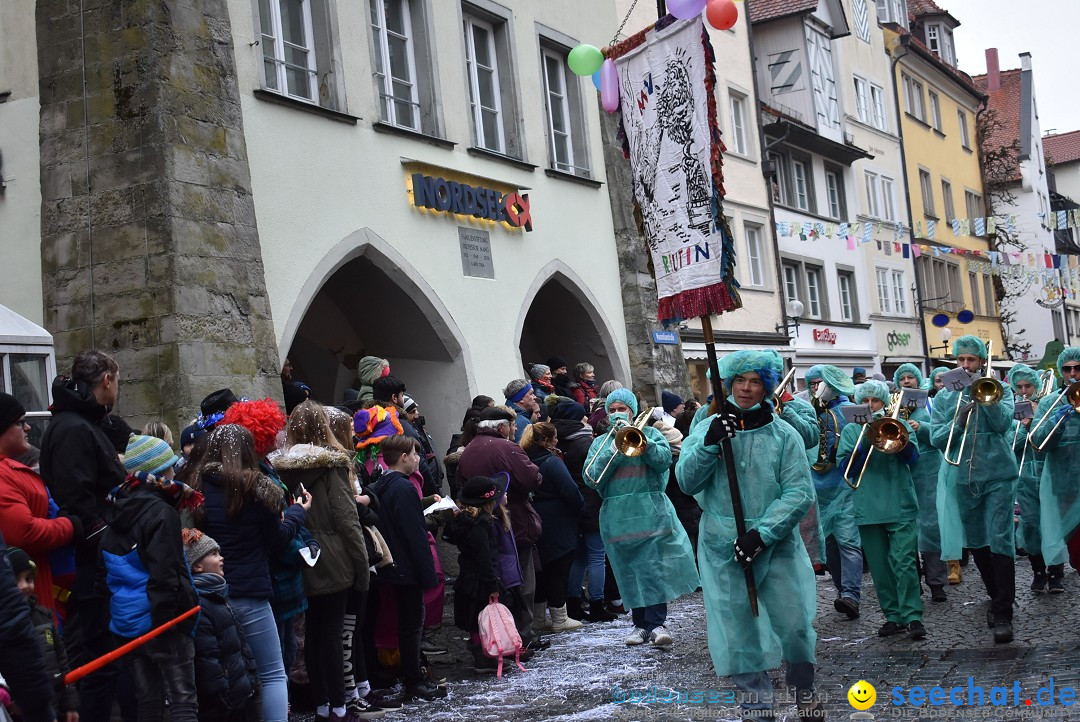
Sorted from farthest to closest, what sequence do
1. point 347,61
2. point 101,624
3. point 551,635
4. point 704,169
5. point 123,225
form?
point 347,61, point 123,225, point 551,635, point 704,169, point 101,624

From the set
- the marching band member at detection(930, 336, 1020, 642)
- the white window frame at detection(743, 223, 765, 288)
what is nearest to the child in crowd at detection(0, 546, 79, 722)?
the marching band member at detection(930, 336, 1020, 642)

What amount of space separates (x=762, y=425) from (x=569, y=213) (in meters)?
12.0

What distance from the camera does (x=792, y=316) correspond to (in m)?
28.2

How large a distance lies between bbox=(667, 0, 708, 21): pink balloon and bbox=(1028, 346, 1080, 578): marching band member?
3847mm

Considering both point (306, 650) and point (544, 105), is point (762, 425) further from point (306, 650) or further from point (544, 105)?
point (544, 105)

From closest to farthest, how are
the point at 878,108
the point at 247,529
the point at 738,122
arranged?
the point at 247,529, the point at 738,122, the point at 878,108

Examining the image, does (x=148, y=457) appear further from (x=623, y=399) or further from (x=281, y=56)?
(x=281, y=56)

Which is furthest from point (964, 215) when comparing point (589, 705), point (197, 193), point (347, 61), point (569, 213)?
point (589, 705)

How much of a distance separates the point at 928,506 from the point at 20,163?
861 centimetres

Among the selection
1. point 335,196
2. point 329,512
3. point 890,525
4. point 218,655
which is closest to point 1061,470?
point 890,525

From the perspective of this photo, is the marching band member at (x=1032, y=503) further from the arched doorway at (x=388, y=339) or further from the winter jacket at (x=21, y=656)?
the winter jacket at (x=21, y=656)

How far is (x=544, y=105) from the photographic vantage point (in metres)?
17.8

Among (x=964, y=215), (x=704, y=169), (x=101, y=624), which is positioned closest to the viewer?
(x=101, y=624)

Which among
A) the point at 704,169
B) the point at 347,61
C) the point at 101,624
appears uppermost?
the point at 347,61
